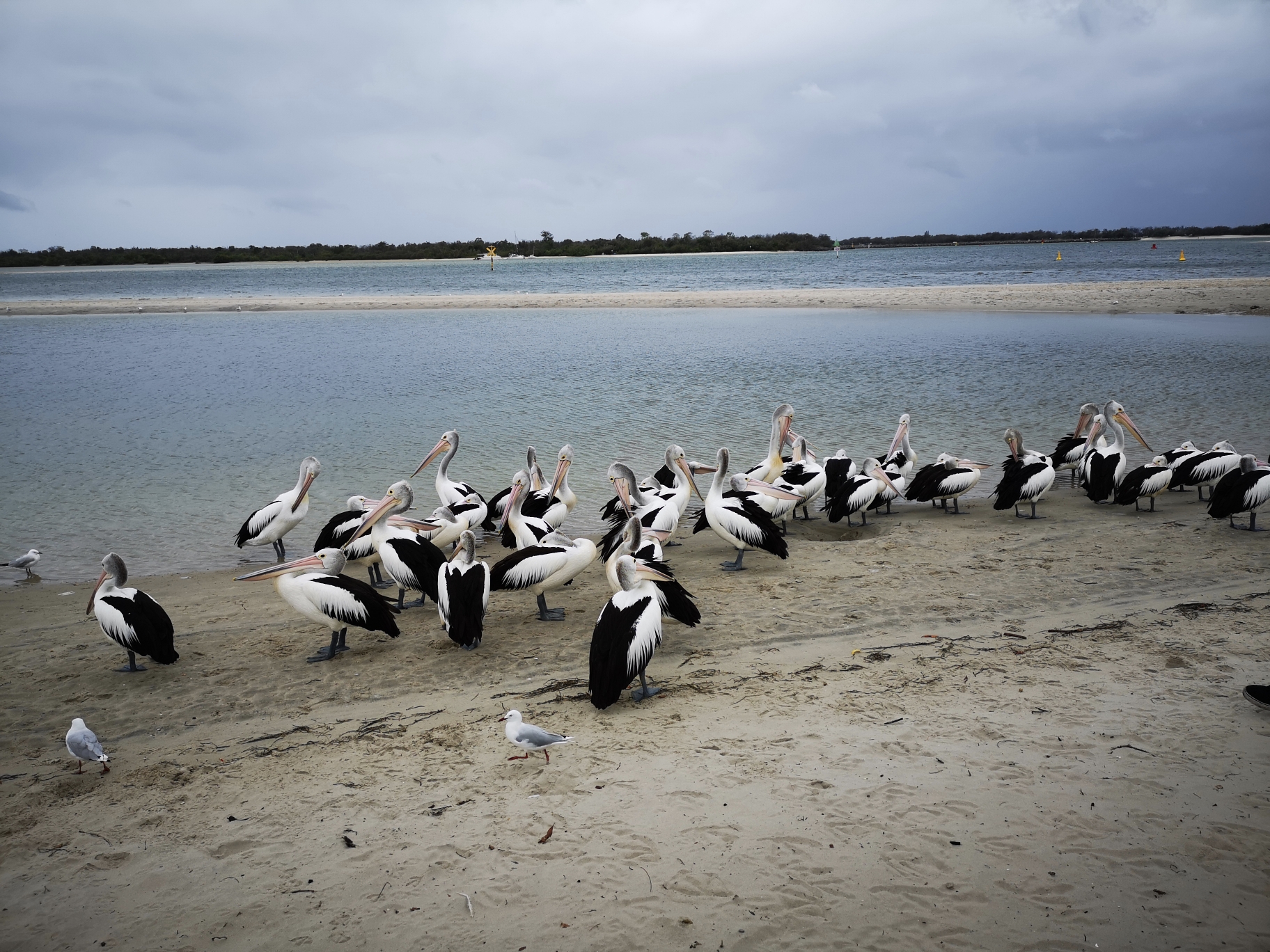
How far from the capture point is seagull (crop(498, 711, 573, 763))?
3373 mm

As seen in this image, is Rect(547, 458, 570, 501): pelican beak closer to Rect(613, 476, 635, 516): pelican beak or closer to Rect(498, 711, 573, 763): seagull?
Rect(613, 476, 635, 516): pelican beak

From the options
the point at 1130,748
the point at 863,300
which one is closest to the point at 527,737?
the point at 1130,748

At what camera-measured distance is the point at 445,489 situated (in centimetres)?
721

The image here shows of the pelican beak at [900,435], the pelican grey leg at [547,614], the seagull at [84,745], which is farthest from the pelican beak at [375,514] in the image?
the pelican beak at [900,435]

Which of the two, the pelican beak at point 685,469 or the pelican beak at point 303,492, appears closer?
the pelican beak at point 303,492

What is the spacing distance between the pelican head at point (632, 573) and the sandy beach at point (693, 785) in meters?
0.50

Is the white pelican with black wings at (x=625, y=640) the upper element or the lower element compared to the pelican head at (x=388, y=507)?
lower

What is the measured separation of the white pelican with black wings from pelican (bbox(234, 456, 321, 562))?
3694 millimetres

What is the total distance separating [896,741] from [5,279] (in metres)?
71.0

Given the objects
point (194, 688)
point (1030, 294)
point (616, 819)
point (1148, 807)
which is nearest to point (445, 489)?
point (194, 688)

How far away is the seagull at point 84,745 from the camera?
11.2 ft

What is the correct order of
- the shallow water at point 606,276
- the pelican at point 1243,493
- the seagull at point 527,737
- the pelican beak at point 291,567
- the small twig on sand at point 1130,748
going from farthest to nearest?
1. the shallow water at point 606,276
2. the pelican at point 1243,493
3. the pelican beak at point 291,567
4. the seagull at point 527,737
5. the small twig on sand at point 1130,748

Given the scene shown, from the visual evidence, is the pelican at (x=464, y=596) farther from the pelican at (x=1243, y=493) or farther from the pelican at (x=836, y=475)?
the pelican at (x=1243, y=493)

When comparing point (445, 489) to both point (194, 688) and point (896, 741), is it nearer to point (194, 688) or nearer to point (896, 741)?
point (194, 688)
